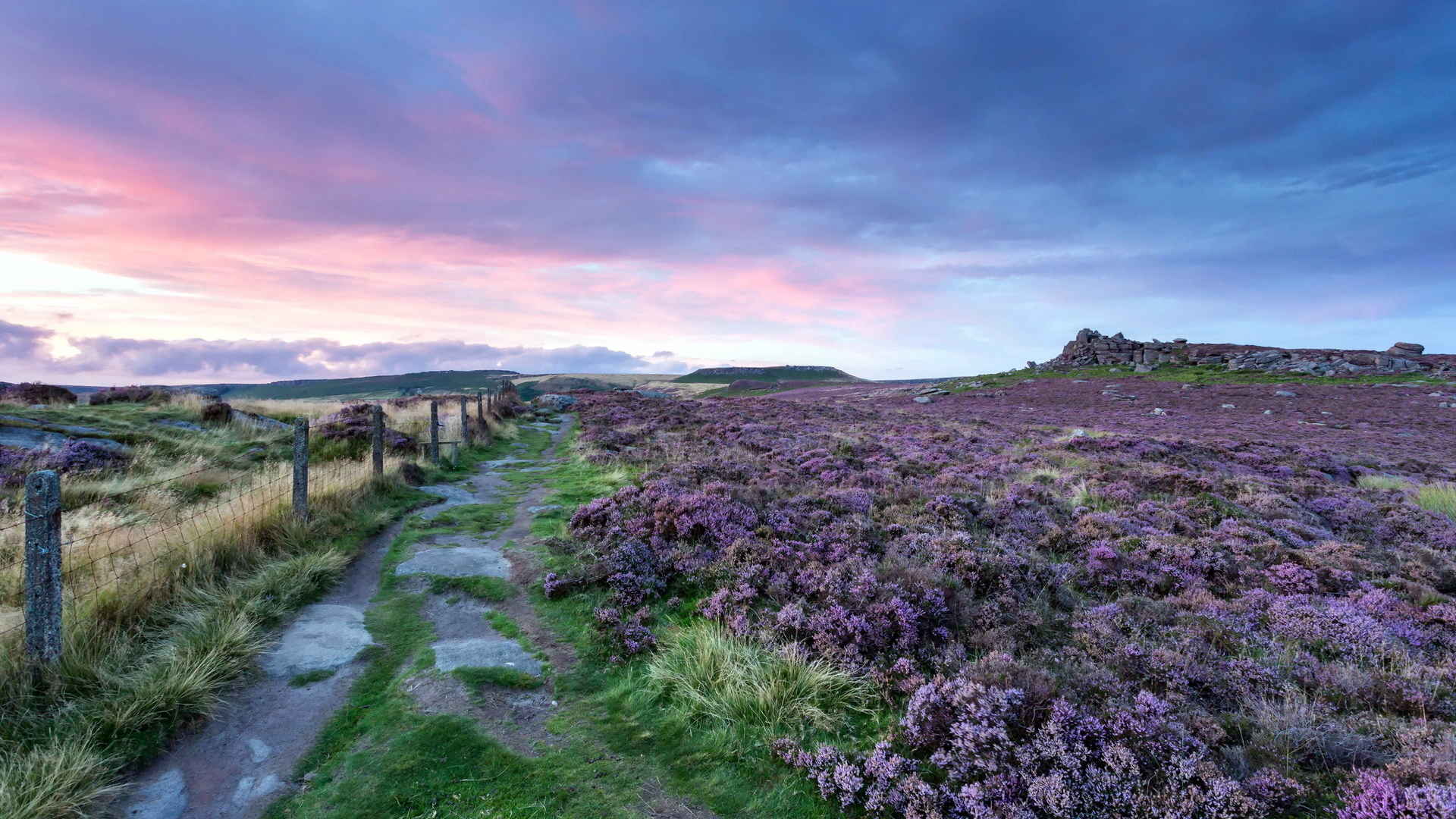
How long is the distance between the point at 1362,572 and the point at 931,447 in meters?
12.6

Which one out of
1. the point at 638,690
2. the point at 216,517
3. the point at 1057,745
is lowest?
the point at 638,690

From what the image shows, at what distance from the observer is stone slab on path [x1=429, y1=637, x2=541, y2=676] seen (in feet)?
20.3

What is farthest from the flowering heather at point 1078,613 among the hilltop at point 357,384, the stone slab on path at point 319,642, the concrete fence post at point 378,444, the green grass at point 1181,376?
the hilltop at point 357,384

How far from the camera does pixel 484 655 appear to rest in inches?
253

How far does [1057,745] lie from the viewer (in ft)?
13.8

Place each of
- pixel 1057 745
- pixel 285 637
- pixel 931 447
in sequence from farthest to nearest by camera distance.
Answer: pixel 931 447 < pixel 285 637 < pixel 1057 745

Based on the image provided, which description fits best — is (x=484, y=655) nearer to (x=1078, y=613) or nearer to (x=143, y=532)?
(x=143, y=532)

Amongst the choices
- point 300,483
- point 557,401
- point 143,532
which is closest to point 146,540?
point 143,532

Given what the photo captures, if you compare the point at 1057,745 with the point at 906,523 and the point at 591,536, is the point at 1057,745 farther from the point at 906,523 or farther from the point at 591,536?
the point at 591,536

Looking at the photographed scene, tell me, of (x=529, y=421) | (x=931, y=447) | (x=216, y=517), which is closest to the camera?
(x=216, y=517)

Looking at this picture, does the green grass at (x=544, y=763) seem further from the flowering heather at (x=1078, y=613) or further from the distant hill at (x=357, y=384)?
the distant hill at (x=357, y=384)

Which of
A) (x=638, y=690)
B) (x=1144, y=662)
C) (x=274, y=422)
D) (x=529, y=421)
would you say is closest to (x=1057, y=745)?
(x=1144, y=662)

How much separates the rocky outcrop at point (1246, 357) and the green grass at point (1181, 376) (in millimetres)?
1418

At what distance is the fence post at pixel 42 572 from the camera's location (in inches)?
202
